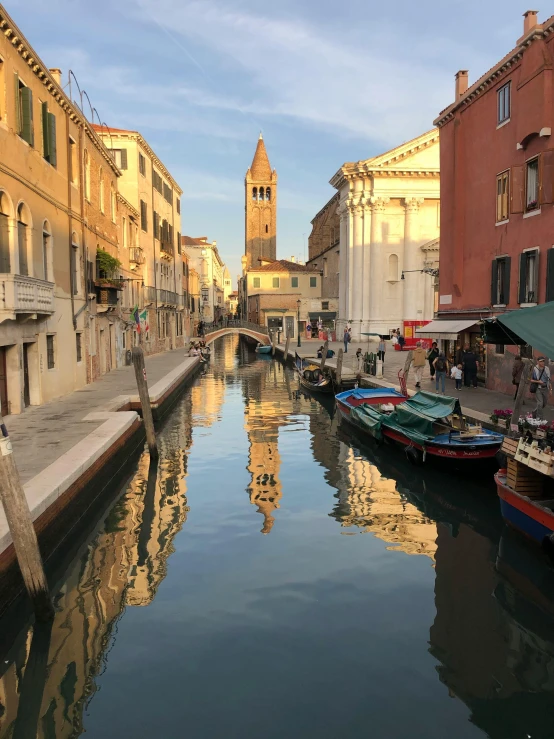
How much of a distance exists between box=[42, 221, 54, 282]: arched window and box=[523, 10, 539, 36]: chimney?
14081 mm

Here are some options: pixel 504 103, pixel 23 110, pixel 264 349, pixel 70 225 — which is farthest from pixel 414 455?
pixel 264 349

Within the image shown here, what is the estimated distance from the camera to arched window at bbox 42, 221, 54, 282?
662 inches

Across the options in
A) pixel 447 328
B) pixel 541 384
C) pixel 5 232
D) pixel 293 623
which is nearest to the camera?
pixel 293 623

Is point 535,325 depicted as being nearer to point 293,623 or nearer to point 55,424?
point 293,623

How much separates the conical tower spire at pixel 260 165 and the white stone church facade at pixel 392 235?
42720mm

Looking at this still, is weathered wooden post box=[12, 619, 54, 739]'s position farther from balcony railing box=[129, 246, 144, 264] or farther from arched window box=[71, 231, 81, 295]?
balcony railing box=[129, 246, 144, 264]

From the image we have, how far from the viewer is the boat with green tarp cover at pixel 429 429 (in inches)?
472

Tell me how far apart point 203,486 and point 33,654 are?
20.8 ft

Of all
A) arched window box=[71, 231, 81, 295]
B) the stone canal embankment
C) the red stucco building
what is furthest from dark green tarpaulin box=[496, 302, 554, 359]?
arched window box=[71, 231, 81, 295]

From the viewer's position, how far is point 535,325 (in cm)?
970

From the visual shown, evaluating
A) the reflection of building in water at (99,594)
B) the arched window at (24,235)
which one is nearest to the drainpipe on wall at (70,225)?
the arched window at (24,235)

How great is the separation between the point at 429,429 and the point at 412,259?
1338 inches

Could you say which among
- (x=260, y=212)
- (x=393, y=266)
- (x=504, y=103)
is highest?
(x=260, y=212)

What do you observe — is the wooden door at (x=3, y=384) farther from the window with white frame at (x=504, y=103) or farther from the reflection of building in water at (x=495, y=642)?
the window with white frame at (x=504, y=103)
